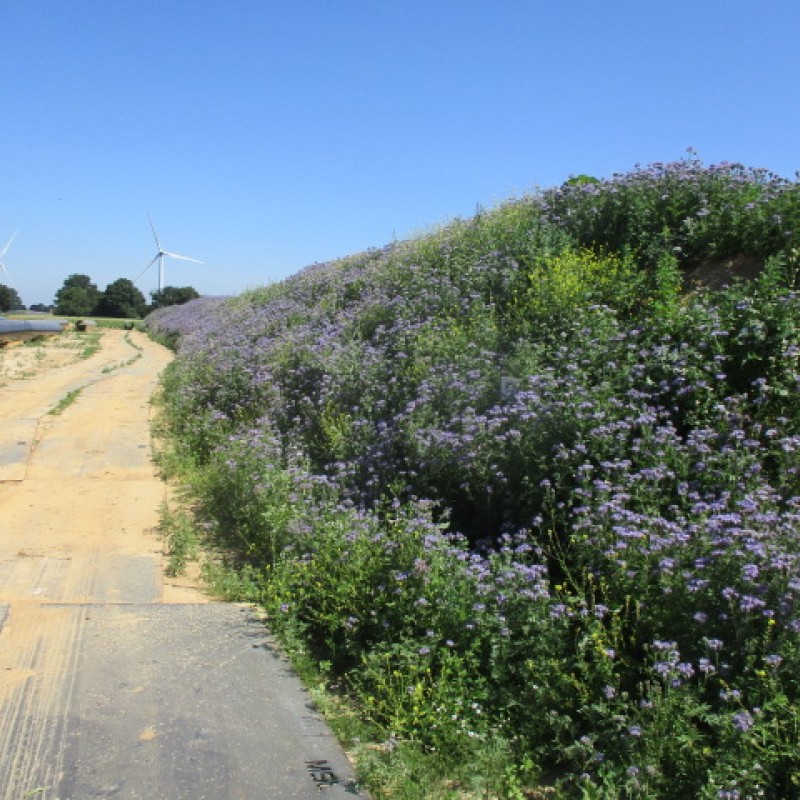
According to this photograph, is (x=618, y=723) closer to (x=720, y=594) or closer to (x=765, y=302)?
(x=720, y=594)

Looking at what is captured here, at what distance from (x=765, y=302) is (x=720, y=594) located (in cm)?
258

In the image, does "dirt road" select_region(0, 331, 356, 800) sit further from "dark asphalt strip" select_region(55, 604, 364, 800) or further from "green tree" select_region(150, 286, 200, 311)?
"green tree" select_region(150, 286, 200, 311)

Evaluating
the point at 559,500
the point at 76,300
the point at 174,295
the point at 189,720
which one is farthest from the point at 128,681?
the point at 76,300

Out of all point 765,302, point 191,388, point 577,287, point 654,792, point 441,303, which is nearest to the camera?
point 654,792

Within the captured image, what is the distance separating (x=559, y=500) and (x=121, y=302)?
51692 millimetres

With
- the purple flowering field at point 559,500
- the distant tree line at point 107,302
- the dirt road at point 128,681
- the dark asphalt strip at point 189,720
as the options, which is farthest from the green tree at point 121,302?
the dark asphalt strip at point 189,720

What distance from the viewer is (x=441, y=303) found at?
7.31 metres

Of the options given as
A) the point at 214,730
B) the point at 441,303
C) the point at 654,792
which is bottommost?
the point at 214,730

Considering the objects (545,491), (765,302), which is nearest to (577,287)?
(765,302)

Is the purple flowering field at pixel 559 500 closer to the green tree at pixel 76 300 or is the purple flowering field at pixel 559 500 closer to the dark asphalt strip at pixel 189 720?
the dark asphalt strip at pixel 189 720

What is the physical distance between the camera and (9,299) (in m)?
48.5

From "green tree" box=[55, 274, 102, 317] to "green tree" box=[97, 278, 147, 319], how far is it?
0.68 meters

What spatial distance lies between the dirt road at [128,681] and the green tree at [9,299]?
46731mm

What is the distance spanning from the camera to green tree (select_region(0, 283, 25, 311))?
47.4 metres
